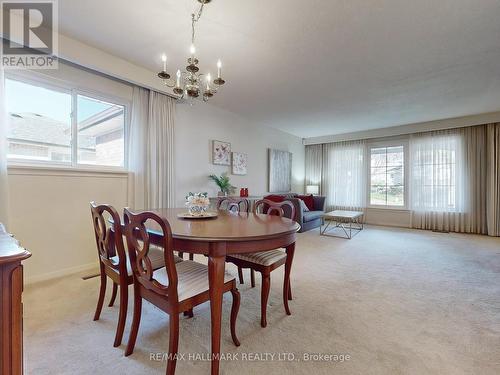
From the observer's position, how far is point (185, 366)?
1294mm

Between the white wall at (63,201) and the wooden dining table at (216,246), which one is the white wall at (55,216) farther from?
the wooden dining table at (216,246)

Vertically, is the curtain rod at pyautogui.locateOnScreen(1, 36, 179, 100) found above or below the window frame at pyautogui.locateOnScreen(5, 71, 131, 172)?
above

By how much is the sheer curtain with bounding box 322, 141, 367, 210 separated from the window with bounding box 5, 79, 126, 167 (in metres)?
5.54

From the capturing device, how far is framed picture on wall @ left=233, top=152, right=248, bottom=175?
4.88m

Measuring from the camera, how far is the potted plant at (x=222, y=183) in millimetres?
4320

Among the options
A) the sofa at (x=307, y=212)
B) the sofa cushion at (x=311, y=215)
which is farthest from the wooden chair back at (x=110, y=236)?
the sofa cushion at (x=311, y=215)

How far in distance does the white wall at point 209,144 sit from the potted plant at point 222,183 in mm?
108

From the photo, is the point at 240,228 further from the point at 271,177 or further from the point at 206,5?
the point at 271,177

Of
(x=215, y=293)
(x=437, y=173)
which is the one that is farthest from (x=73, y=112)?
(x=437, y=173)

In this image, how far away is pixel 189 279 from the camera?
4.49ft

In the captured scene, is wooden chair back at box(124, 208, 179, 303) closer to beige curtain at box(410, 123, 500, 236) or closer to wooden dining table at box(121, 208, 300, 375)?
wooden dining table at box(121, 208, 300, 375)

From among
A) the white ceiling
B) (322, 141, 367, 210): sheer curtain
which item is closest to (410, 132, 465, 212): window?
(322, 141, 367, 210): sheer curtain

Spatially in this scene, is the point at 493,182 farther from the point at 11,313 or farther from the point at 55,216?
the point at 55,216

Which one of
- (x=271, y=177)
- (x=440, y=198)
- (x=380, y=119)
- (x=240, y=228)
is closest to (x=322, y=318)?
(x=240, y=228)
